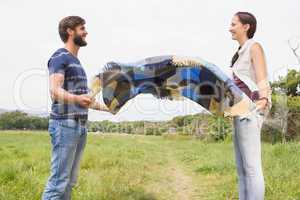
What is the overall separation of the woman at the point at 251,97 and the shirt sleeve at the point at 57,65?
5.25 feet

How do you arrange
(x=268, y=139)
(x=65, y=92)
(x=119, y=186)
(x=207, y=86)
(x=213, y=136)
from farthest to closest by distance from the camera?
(x=213, y=136) < (x=268, y=139) < (x=119, y=186) < (x=207, y=86) < (x=65, y=92)

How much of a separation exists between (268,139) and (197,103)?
58.7ft

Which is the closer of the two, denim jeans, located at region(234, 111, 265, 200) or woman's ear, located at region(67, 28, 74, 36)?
denim jeans, located at region(234, 111, 265, 200)

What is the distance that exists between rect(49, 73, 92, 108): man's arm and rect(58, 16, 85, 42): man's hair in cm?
46

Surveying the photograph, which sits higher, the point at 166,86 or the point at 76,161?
the point at 166,86

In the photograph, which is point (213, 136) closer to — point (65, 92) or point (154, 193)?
point (154, 193)

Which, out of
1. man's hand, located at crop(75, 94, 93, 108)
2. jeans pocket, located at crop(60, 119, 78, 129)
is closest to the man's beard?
man's hand, located at crop(75, 94, 93, 108)

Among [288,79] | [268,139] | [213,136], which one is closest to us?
[268,139]

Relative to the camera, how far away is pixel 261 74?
11.3 ft

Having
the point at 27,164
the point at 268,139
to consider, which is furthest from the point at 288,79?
the point at 27,164

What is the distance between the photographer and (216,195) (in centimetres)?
544

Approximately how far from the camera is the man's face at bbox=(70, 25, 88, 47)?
3.55 meters

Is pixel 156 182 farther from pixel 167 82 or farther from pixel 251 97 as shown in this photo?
pixel 251 97

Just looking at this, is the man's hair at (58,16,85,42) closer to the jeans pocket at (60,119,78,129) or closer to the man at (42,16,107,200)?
the man at (42,16,107,200)
